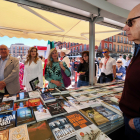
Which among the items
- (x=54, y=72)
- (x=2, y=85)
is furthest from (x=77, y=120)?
(x=2, y=85)

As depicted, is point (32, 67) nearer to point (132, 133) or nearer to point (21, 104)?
point (21, 104)

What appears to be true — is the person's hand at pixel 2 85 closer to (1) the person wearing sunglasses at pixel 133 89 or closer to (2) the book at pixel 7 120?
(2) the book at pixel 7 120

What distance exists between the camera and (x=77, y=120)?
27.3 inches

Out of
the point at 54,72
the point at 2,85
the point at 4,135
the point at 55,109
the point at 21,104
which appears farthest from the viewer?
the point at 54,72

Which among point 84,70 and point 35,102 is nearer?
point 35,102

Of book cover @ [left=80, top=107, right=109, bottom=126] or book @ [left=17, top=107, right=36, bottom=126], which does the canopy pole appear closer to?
book cover @ [left=80, top=107, right=109, bottom=126]

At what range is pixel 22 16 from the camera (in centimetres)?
207

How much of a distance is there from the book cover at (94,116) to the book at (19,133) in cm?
43

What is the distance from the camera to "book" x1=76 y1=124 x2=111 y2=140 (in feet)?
1.81

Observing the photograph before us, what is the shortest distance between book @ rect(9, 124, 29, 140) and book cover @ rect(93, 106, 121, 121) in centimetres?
58

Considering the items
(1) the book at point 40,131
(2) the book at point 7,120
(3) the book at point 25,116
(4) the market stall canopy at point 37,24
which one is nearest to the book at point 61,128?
(1) the book at point 40,131

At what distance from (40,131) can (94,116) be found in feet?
1.35

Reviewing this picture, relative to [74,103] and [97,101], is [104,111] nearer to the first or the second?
[97,101]

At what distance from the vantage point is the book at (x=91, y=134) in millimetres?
551
